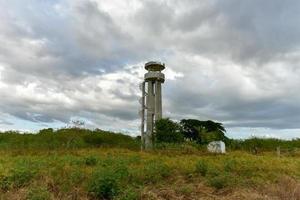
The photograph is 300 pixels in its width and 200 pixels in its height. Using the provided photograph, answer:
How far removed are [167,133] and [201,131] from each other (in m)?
2.54

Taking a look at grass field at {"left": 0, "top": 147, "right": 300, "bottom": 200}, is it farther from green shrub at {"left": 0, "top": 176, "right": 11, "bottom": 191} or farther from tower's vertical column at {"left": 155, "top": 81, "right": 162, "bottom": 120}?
tower's vertical column at {"left": 155, "top": 81, "right": 162, "bottom": 120}

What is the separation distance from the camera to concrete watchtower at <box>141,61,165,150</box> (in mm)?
30375

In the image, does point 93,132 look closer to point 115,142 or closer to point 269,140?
point 115,142

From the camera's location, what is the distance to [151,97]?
102 feet

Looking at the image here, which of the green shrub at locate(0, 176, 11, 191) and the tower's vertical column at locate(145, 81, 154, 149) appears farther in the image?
Result: the tower's vertical column at locate(145, 81, 154, 149)

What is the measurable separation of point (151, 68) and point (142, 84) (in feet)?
5.25

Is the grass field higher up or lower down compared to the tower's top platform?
lower down

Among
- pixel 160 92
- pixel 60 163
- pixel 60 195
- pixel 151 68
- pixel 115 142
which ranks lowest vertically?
pixel 60 195

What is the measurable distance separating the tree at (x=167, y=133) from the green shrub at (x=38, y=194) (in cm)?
2022

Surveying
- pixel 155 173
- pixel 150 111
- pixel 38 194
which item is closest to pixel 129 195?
pixel 38 194

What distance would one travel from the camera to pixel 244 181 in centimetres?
1062

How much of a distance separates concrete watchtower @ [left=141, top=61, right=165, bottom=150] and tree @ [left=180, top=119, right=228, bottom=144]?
2.37 meters

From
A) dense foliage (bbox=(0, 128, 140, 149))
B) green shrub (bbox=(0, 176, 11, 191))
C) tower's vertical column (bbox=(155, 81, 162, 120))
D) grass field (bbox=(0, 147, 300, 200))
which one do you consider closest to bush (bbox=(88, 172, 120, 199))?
grass field (bbox=(0, 147, 300, 200))

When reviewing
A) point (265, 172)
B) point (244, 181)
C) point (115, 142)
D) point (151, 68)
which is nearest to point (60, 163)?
point (244, 181)
